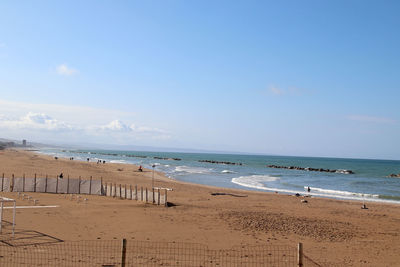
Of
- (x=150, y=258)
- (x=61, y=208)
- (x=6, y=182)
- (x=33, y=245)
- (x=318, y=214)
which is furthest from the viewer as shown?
(x=6, y=182)

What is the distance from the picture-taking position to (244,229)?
20.1 metres

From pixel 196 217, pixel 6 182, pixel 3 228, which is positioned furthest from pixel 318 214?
pixel 6 182

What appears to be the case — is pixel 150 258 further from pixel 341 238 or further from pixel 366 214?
pixel 366 214

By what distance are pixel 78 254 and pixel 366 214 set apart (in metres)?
22.8

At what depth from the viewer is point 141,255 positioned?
14.0 meters

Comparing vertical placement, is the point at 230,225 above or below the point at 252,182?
above

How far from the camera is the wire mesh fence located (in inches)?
509

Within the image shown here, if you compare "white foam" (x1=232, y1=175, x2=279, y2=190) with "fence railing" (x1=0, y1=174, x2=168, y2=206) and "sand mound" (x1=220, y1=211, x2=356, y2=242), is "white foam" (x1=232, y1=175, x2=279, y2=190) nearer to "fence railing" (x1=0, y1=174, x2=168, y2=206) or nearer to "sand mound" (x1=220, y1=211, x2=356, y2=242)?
"fence railing" (x1=0, y1=174, x2=168, y2=206)

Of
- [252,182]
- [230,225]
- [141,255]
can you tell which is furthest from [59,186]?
[252,182]

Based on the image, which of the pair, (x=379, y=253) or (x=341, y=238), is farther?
(x=341, y=238)

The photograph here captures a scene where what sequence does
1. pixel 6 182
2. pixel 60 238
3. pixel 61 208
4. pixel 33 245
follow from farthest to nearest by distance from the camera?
1. pixel 6 182
2. pixel 61 208
3. pixel 60 238
4. pixel 33 245

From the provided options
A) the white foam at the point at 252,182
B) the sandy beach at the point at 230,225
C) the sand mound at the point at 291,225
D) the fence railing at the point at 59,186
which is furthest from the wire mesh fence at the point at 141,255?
the white foam at the point at 252,182

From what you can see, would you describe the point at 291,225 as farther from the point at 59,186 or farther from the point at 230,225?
the point at 59,186

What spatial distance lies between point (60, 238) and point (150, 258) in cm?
508
